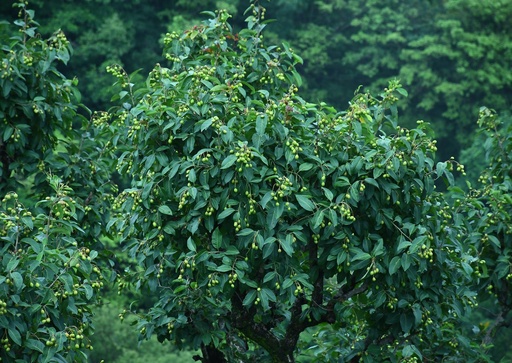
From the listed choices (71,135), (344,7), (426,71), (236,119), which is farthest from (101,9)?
(236,119)

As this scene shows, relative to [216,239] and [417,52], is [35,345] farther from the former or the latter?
[417,52]

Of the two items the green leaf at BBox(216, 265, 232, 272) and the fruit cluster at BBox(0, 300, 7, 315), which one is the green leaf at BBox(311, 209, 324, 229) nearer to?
the green leaf at BBox(216, 265, 232, 272)

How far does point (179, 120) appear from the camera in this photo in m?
5.99

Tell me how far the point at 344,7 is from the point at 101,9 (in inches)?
285

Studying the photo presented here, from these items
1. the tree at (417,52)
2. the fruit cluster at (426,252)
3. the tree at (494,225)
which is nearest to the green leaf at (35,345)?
the fruit cluster at (426,252)

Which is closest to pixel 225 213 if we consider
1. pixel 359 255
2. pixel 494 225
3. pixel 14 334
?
pixel 359 255

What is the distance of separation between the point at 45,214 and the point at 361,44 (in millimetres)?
21903

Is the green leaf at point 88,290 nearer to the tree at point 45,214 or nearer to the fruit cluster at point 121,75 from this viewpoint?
the tree at point 45,214

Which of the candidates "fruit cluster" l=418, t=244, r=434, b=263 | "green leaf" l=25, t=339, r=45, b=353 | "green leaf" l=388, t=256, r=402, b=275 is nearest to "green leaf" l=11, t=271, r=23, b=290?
"green leaf" l=25, t=339, r=45, b=353

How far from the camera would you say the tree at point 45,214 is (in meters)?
5.08

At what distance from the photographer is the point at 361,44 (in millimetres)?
27844

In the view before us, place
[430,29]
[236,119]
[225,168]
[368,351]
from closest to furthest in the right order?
[225,168] → [236,119] → [368,351] → [430,29]

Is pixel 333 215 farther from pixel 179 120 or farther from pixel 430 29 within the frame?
pixel 430 29

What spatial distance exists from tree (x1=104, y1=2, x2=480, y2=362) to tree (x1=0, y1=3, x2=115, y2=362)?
2.03ft
